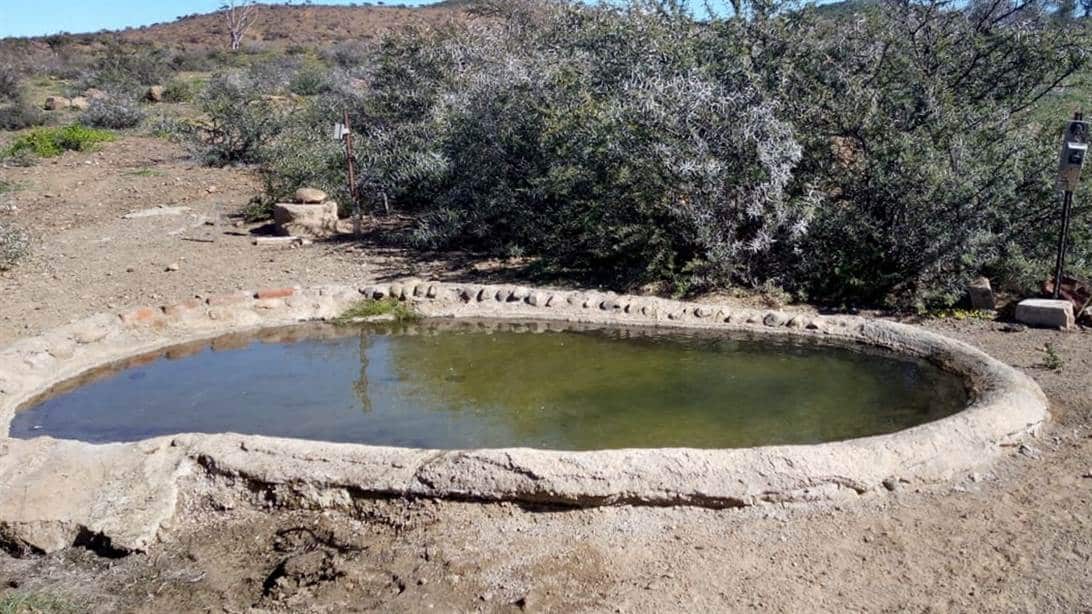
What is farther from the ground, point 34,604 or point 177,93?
point 177,93

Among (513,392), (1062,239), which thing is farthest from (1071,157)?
(513,392)

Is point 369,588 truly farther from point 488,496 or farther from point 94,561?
point 94,561

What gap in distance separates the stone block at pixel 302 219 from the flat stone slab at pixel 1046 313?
7319 millimetres

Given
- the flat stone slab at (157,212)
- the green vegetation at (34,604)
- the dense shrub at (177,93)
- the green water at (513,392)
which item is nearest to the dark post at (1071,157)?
the green water at (513,392)

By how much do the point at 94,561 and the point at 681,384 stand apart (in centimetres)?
357

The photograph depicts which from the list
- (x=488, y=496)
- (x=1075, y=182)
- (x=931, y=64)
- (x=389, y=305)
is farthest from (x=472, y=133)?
(x=488, y=496)

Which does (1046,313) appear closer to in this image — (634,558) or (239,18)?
(634,558)

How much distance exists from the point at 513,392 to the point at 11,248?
598cm

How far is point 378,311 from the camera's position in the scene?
26.8 ft

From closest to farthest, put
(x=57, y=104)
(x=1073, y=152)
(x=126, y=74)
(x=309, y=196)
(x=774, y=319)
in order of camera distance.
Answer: (x=1073, y=152), (x=774, y=319), (x=309, y=196), (x=57, y=104), (x=126, y=74)

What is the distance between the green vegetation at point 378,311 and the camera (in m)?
8.12

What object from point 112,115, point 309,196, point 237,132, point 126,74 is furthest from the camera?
point 126,74

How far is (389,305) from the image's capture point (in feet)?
27.0

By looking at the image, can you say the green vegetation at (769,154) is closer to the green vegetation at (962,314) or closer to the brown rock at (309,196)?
the green vegetation at (962,314)
